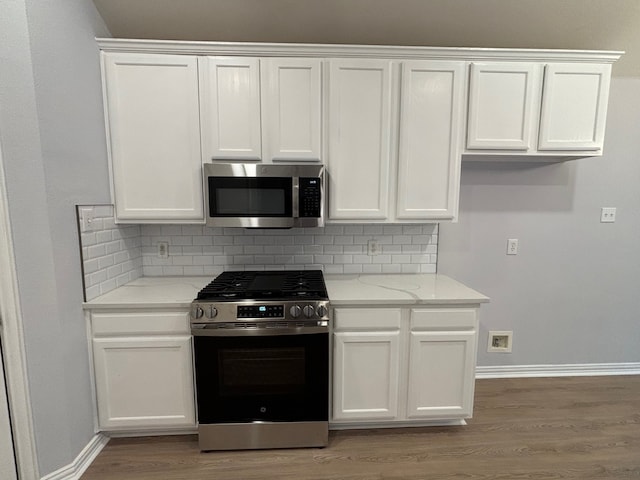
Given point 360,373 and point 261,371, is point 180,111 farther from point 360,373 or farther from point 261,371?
point 360,373

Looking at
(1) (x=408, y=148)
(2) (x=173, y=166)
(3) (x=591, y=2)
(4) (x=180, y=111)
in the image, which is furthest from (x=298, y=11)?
(3) (x=591, y=2)

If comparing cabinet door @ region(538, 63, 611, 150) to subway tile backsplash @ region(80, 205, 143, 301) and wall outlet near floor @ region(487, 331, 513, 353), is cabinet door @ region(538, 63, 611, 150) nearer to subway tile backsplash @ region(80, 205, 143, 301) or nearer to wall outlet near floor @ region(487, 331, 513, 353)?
wall outlet near floor @ region(487, 331, 513, 353)

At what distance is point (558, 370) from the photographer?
2684 mm

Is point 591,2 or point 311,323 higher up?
point 591,2

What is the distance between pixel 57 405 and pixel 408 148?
2.40 metres

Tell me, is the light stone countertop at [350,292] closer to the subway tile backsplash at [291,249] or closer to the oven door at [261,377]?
the subway tile backsplash at [291,249]

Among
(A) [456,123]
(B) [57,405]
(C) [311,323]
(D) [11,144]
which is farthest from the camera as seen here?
(A) [456,123]

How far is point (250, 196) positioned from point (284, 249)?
60 centimetres

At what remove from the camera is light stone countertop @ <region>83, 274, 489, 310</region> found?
1.82 meters

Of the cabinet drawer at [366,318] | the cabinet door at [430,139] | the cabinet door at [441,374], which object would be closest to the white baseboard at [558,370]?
the cabinet door at [441,374]

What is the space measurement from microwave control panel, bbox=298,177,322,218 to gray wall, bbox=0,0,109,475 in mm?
1209

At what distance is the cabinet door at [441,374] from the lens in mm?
1926

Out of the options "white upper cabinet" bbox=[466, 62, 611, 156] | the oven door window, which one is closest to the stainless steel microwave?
the oven door window

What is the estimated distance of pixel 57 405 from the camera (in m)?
1.59
